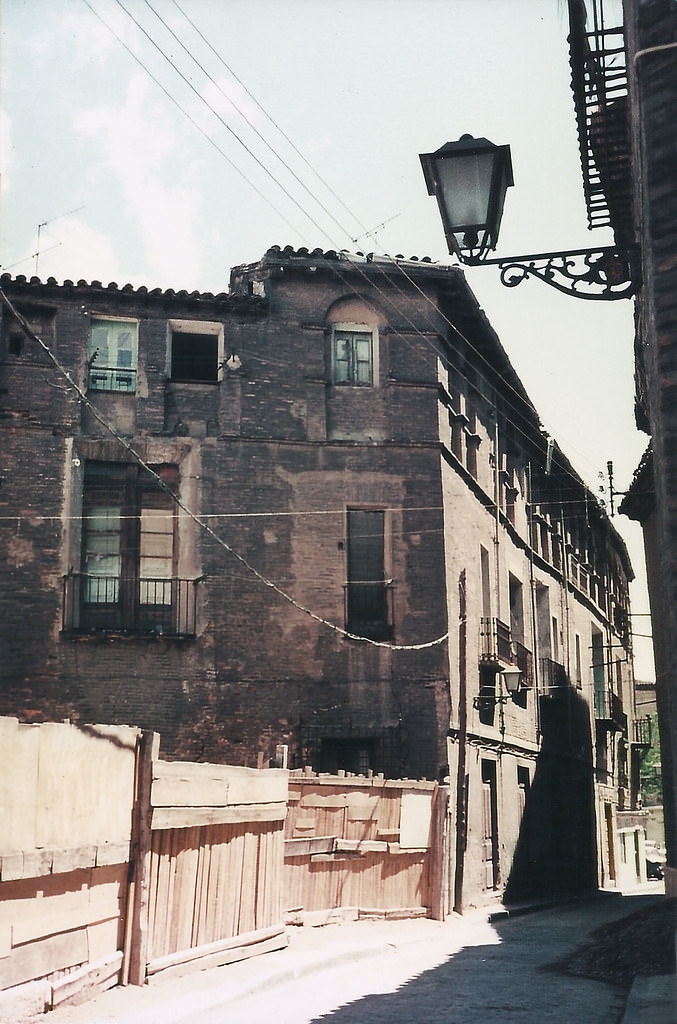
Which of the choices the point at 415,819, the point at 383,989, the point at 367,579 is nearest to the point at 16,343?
the point at 367,579

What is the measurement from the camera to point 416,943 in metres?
A: 14.7

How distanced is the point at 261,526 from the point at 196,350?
347 cm

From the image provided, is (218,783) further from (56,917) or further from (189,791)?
(56,917)

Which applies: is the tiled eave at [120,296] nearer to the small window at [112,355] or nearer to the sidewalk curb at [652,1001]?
the small window at [112,355]

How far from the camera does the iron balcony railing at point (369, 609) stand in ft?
68.6

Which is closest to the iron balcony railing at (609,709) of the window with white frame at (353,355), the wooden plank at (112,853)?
the window with white frame at (353,355)

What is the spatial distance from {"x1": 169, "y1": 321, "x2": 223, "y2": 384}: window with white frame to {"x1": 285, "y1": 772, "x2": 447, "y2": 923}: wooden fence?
8.66 meters

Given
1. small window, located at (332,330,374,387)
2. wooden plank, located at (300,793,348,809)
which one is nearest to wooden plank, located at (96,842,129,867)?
wooden plank, located at (300,793,348,809)

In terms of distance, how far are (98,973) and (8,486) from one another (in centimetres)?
1263

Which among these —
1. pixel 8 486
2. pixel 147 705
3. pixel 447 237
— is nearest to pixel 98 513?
pixel 8 486

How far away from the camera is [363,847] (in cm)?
1534

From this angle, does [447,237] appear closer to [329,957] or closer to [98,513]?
[329,957]

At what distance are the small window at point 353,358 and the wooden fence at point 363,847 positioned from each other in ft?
26.6

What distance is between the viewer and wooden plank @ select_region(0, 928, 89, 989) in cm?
762
